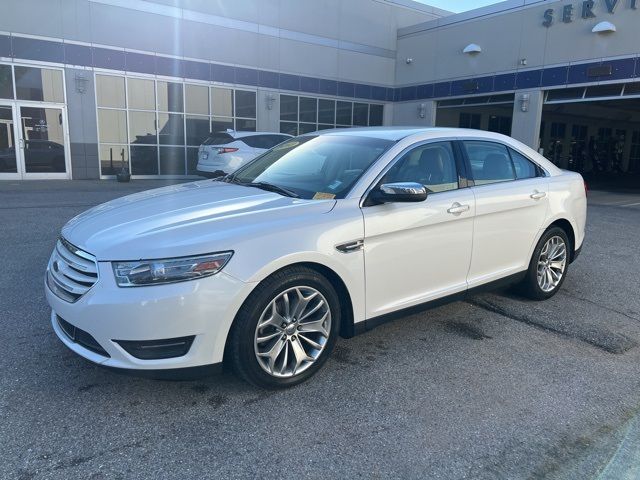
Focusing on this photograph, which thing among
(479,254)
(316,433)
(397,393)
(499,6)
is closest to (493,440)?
(397,393)

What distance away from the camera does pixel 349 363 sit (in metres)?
3.58

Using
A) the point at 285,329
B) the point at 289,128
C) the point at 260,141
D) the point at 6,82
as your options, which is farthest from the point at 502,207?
the point at 289,128

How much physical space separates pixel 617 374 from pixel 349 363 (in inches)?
74.0

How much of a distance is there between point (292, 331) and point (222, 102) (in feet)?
57.1

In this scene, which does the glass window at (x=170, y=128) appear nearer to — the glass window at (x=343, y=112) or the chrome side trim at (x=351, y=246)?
the glass window at (x=343, y=112)

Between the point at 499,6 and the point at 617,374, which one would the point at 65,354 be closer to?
the point at 617,374

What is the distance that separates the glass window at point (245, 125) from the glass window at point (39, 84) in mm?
6184

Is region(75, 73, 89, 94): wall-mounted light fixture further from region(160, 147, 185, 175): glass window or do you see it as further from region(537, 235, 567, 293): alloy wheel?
region(537, 235, 567, 293): alloy wheel

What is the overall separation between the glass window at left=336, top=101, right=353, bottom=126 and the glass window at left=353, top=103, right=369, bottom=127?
1.01 ft

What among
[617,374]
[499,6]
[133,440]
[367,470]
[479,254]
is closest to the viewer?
[367,470]

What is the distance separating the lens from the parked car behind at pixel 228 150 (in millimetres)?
13781

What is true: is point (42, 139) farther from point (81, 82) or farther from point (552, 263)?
point (552, 263)

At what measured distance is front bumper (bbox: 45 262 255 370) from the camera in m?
2.70

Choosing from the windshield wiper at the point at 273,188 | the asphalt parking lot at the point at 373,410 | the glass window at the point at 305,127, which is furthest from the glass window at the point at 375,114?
the windshield wiper at the point at 273,188
